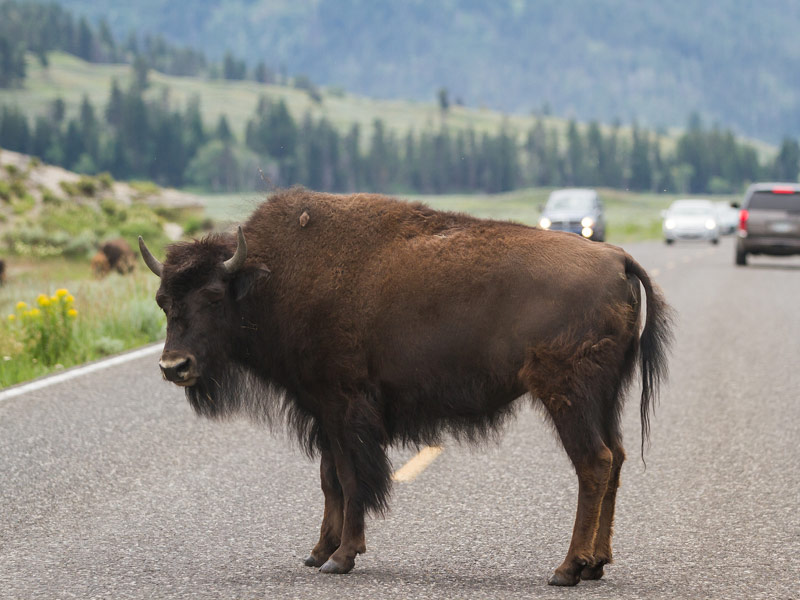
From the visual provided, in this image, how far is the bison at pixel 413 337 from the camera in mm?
4988

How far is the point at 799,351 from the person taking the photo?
13.3m

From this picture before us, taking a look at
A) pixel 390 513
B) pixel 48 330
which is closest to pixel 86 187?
pixel 48 330

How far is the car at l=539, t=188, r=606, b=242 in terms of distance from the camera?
106 ft

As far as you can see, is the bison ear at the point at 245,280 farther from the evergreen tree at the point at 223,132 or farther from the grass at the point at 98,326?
the evergreen tree at the point at 223,132

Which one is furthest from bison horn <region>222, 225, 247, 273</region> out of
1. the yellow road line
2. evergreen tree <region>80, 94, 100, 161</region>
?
evergreen tree <region>80, 94, 100, 161</region>

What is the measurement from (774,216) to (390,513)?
81.3 ft

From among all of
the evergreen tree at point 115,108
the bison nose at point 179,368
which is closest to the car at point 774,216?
the bison nose at point 179,368

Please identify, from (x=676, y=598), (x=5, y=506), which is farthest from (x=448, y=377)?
(x=5, y=506)

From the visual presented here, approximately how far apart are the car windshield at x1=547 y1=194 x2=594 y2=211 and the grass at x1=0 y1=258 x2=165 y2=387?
1656 cm

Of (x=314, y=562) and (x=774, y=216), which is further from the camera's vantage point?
(x=774, y=216)

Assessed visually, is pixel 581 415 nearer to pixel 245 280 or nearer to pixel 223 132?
pixel 245 280

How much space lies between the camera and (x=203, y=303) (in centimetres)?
519

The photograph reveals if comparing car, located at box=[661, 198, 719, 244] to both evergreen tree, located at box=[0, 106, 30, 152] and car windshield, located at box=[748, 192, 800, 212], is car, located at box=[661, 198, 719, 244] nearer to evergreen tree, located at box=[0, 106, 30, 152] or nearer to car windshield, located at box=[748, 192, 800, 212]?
car windshield, located at box=[748, 192, 800, 212]

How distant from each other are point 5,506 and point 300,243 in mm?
2327
